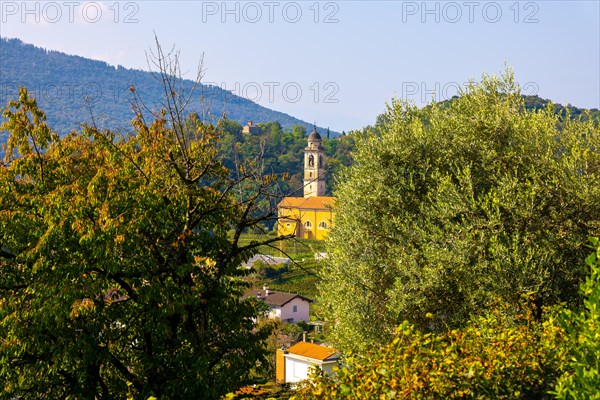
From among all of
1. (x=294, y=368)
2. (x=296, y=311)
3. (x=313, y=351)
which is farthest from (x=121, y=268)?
(x=296, y=311)

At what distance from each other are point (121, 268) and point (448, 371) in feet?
23.1

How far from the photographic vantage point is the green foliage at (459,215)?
1659 cm

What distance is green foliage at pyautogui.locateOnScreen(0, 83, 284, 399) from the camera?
439 inches

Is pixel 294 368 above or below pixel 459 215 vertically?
below

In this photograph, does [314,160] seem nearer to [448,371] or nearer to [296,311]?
[296,311]

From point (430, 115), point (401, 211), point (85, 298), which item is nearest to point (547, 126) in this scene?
point (430, 115)

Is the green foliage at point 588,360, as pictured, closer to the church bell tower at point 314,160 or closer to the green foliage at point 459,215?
the green foliage at point 459,215

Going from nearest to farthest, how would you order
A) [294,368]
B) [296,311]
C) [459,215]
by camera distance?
[459,215], [294,368], [296,311]

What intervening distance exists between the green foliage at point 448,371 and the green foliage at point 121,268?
481cm

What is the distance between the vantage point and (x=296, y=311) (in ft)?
232

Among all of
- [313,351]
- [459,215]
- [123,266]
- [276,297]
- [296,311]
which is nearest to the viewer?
[123,266]

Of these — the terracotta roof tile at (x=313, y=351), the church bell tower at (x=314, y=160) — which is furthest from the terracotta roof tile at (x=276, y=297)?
the church bell tower at (x=314, y=160)

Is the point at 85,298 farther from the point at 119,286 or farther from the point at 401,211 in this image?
the point at 401,211

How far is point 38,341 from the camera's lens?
1105 centimetres
